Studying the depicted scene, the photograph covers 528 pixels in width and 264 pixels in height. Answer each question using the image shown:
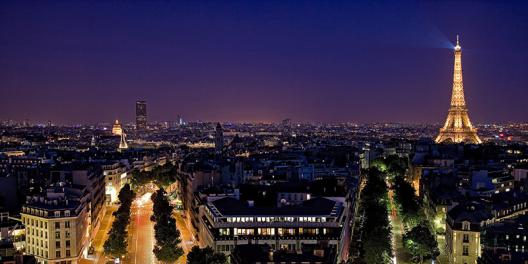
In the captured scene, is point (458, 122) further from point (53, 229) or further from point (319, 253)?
point (319, 253)

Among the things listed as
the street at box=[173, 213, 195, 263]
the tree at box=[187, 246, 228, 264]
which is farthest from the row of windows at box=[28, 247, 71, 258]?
the tree at box=[187, 246, 228, 264]

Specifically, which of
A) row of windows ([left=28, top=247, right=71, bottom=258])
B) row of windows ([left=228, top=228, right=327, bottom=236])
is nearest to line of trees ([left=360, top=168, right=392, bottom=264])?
row of windows ([left=228, top=228, right=327, bottom=236])

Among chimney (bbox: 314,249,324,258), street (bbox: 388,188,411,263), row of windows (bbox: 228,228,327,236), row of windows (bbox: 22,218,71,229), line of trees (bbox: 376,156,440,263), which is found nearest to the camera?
chimney (bbox: 314,249,324,258)

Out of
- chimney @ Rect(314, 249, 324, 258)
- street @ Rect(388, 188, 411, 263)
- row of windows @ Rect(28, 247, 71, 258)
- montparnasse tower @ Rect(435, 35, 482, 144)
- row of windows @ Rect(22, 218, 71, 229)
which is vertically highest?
montparnasse tower @ Rect(435, 35, 482, 144)

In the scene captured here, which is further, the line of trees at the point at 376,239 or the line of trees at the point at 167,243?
the line of trees at the point at 167,243

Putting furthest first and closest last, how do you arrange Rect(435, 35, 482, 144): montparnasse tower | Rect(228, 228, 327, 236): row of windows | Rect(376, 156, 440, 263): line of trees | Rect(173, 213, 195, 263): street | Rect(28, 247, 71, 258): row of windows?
Rect(435, 35, 482, 144): montparnasse tower → Rect(173, 213, 195, 263): street → Rect(28, 247, 71, 258): row of windows → Rect(376, 156, 440, 263): line of trees → Rect(228, 228, 327, 236): row of windows

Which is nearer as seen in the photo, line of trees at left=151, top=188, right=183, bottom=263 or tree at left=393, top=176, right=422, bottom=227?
line of trees at left=151, top=188, right=183, bottom=263

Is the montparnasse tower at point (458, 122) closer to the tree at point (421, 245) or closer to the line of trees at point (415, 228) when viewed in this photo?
the line of trees at point (415, 228)

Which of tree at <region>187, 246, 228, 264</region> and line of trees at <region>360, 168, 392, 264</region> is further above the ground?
tree at <region>187, 246, 228, 264</region>

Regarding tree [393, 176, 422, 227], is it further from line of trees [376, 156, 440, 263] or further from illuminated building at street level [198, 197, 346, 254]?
illuminated building at street level [198, 197, 346, 254]

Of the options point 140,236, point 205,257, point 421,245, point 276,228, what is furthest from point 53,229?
point 421,245

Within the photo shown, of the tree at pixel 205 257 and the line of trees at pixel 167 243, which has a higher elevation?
the tree at pixel 205 257

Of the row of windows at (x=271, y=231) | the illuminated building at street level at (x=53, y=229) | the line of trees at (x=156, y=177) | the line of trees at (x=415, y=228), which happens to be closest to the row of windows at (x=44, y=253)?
the illuminated building at street level at (x=53, y=229)
